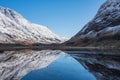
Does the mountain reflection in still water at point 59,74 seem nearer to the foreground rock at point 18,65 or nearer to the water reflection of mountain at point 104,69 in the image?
the water reflection of mountain at point 104,69

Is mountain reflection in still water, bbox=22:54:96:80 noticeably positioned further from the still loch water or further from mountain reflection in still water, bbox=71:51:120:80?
mountain reflection in still water, bbox=71:51:120:80

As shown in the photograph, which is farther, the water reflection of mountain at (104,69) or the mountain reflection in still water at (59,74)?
the mountain reflection in still water at (59,74)

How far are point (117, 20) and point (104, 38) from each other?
136 ft

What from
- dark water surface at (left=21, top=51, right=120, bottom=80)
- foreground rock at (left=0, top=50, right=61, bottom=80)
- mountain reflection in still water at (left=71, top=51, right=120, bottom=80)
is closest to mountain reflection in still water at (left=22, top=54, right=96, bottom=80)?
dark water surface at (left=21, top=51, right=120, bottom=80)

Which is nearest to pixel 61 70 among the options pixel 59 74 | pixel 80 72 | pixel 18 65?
pixel 80 72

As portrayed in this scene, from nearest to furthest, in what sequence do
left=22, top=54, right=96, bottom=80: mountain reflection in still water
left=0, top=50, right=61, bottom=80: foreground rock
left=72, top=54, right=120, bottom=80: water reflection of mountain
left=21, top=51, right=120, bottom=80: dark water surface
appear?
left=72, top=54, right=120, bottom=80: water reflection of mountain → left=21, top=51, right=120, bottom=80: dark water surface → left=22, top=54, right=96, bottom=80: mountain reflection in still water → left=0, top=50, right=61, bottom=80: foreground rock

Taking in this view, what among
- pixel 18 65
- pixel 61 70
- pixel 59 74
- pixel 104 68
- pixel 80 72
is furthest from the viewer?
pixel 18 65

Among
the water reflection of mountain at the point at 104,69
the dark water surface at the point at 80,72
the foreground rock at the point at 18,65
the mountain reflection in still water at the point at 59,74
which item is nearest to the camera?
the water reflection of mountain at the point at 104,69

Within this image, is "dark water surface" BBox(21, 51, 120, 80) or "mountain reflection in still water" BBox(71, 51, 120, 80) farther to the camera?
"dark water surface" BBox(21, 51, 120, 80)

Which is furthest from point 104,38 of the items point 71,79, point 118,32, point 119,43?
point 71,79

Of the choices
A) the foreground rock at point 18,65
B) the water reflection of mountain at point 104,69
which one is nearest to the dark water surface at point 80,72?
the water reflection of mountain at point 104,69

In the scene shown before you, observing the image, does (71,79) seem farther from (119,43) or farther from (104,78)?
(119,43)

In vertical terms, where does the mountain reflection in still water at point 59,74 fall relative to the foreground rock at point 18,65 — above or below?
below

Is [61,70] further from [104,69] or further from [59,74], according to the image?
[104,69]
